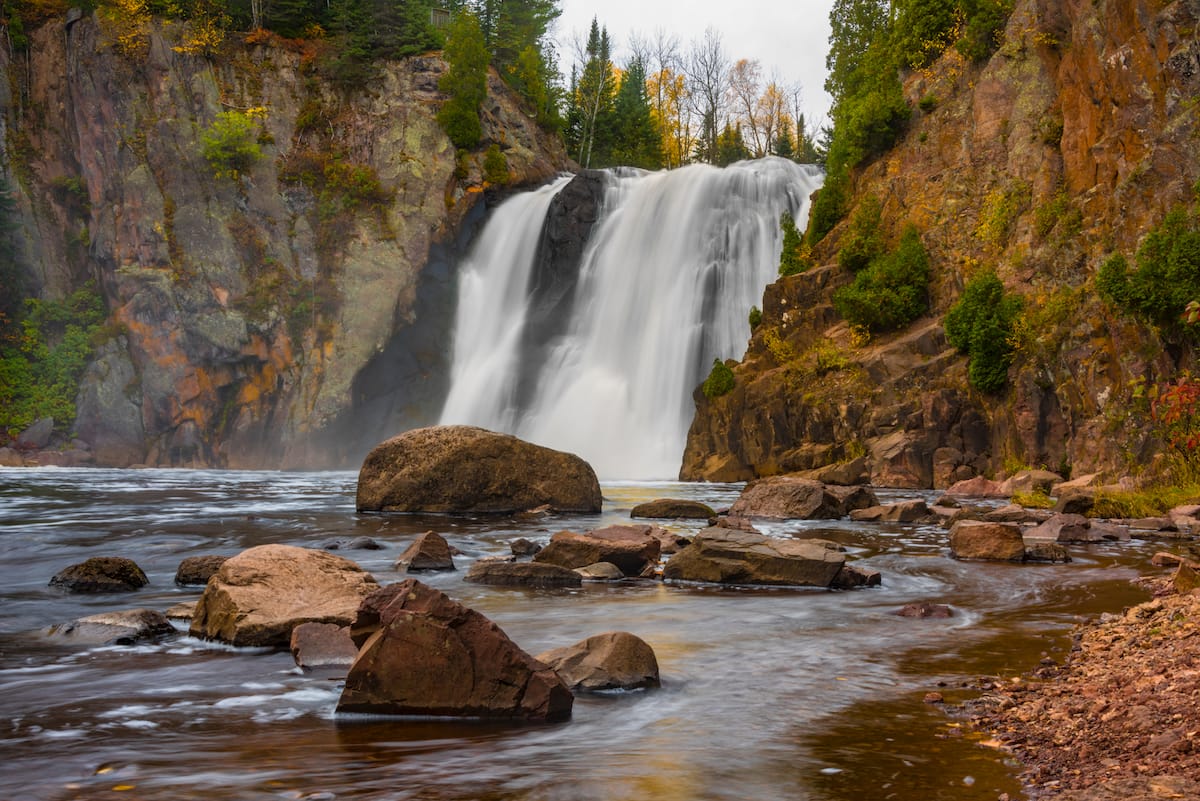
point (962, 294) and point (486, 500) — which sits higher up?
point (962, 294)

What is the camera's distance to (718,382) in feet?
112

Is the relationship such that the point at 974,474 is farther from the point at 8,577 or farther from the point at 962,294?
the point at 8,577

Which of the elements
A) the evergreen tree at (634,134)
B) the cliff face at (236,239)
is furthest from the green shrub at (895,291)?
the evergreen tree at (634,134)

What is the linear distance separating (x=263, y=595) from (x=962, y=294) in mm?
26061

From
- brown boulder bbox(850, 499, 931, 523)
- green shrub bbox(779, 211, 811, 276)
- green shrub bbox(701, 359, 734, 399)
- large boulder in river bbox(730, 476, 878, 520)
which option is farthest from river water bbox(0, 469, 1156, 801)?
green shrub bbox(779, 211, 811, 276)

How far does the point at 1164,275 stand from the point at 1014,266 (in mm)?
7948

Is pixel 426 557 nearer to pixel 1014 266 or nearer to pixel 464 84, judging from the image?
pixel 1014 266

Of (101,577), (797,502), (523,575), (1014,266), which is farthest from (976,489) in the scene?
(101,577)

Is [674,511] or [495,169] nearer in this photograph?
[674,511]

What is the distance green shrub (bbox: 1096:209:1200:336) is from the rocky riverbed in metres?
16.1

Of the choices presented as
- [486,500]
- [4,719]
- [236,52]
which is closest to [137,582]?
[4,719]

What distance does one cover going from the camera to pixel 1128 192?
2339cm

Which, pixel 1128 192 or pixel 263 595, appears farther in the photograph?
pixel 1128 192

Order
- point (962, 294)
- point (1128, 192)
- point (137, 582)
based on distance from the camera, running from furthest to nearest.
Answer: point (962, 294), point (1128, 192), point (137, 582)
